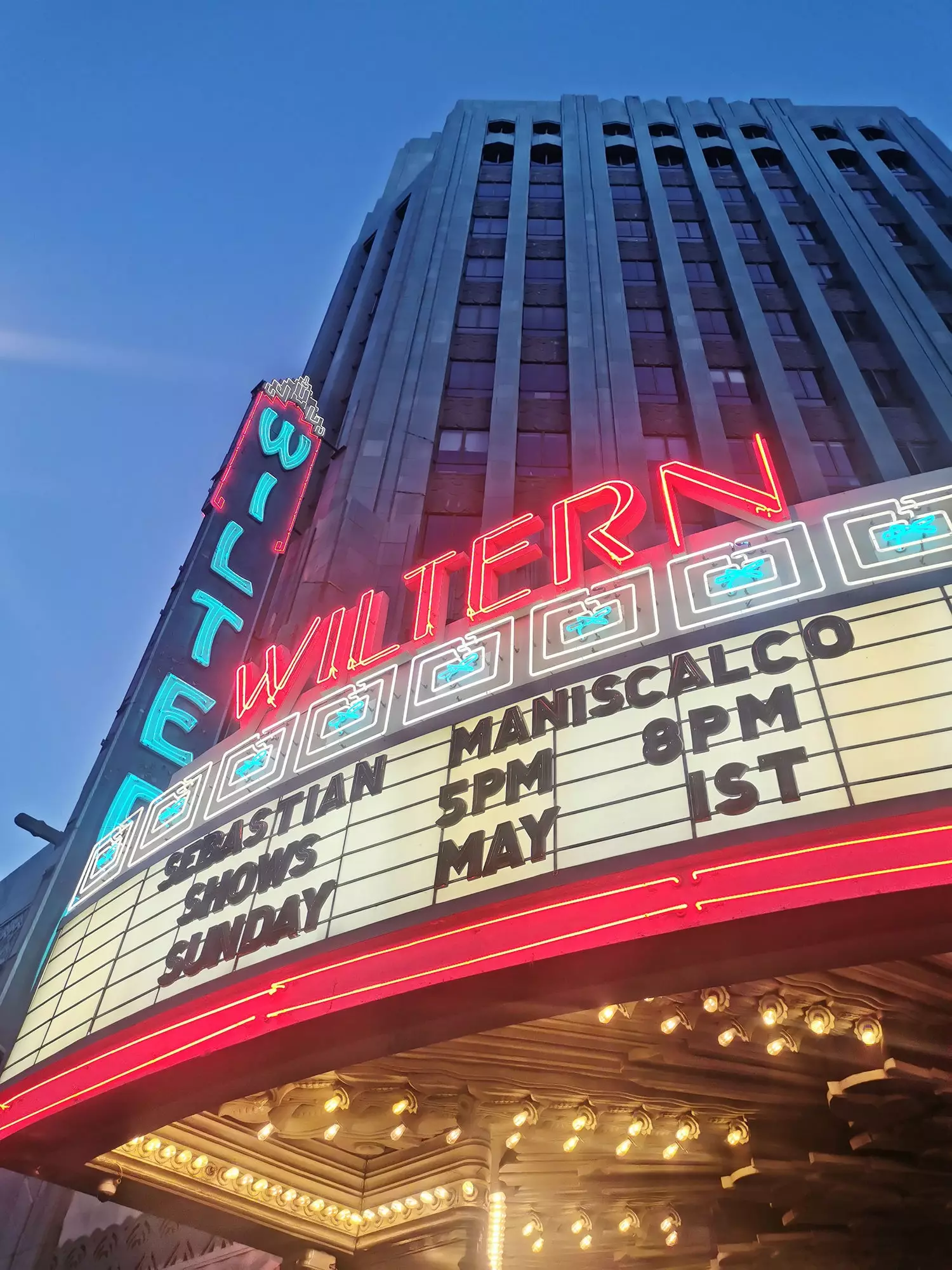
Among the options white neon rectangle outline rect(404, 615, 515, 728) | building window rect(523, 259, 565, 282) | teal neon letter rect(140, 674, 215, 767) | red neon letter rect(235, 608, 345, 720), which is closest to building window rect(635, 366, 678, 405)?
building window rect(523, 259, 565, 282)

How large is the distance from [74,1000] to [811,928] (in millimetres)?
6592

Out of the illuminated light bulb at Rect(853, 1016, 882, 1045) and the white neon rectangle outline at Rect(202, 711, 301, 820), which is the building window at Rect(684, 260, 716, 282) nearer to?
the white neon rectangle outline at Rect(202, 711, 301, 820)

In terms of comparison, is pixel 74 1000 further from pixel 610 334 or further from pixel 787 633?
pixel 610 334

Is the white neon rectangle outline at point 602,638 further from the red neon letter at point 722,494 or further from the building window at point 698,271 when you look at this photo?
the building window at point 698,271

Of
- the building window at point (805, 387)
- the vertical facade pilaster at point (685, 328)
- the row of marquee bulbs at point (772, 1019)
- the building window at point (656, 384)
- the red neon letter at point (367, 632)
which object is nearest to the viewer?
the row of marquee bulbs at point (772, 1019)

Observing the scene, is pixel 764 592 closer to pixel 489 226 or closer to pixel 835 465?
pixel 835 465

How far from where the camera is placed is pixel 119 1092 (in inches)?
261

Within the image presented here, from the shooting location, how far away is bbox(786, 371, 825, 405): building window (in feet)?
59.3

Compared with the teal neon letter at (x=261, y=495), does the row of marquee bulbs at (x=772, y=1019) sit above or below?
below

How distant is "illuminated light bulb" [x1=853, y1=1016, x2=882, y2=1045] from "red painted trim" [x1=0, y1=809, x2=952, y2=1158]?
69.0 inches

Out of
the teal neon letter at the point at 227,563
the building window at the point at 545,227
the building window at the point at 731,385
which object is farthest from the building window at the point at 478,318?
the teal neon letter at the point at 227,563

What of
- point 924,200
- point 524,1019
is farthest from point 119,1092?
point 924,200

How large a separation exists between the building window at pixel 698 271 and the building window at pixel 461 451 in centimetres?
811

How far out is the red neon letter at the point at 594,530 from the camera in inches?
341
